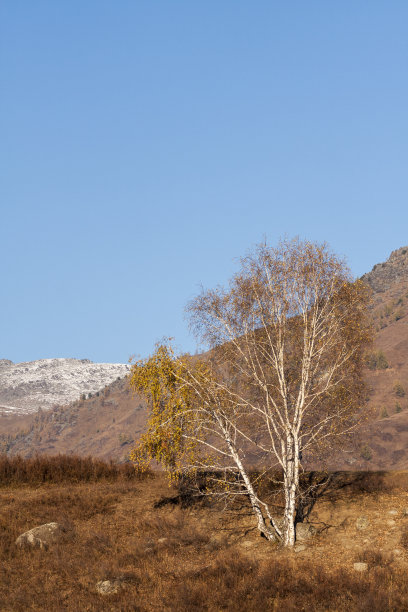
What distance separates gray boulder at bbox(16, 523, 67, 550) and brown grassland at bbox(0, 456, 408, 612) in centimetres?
36

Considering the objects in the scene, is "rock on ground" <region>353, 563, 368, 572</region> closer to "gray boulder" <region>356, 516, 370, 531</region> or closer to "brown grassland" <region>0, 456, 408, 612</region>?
"brown grassland" <region>0, 456, 408, 612</region>

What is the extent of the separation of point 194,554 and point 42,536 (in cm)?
572

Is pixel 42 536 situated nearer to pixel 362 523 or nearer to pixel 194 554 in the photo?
pixel 194 554

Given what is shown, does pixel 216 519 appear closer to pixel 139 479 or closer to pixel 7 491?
pixel 139 479

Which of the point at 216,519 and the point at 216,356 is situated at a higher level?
the point at 216,356

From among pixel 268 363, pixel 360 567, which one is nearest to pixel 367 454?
pixel 268 363

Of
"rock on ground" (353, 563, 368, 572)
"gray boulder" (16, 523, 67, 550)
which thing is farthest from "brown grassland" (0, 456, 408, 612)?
"gray boulder" (16, 523, 67, 550)

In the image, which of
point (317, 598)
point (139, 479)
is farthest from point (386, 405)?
point (317, 598)

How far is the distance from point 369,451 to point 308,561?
15802cm

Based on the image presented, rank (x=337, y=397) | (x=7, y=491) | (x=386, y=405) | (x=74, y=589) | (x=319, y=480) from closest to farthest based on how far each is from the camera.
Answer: (x=74, y=589) < (x=337, y=397) < (x=319, y=480) < (x=7, y=491) < (x=386, y=405)

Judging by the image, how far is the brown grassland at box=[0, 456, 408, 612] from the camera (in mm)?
15559

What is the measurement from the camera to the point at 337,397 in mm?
23250

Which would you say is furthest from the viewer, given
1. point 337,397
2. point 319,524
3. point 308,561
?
point 337,397

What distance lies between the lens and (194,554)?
64.6ft
